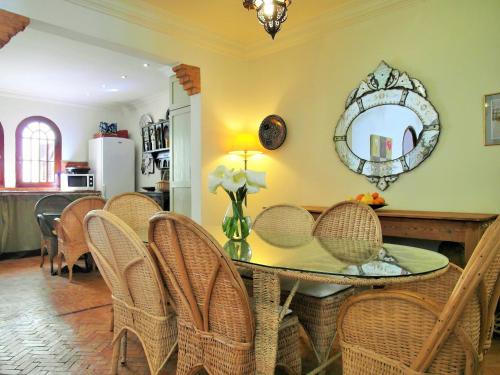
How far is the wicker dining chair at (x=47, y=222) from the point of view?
13.9ft

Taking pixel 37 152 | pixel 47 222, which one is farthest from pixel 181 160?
pixel 37 152

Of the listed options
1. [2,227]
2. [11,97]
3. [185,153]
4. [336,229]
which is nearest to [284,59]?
[185,153]

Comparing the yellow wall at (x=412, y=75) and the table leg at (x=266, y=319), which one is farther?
the yellow wall at (x=412, y=75)

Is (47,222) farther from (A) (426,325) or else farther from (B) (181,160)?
(A) (426,325)

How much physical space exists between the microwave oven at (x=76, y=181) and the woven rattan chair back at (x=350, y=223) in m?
5.72

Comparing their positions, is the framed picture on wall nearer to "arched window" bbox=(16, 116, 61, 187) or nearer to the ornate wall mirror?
the ornate wall mirror

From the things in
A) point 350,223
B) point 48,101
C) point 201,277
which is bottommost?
point 201,277

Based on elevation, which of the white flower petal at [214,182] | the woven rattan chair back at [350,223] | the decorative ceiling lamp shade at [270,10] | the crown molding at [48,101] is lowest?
the woven rattan chair back at [350,223]

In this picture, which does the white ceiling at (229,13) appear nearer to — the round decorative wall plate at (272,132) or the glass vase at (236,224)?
the round decorative wall plate at (272,132)

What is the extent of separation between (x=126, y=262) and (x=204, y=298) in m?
0.45

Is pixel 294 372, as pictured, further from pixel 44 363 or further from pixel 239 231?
pixel 44 363

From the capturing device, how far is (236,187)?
185 centimetres

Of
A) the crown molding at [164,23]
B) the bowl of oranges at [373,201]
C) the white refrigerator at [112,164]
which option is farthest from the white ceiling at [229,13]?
the white refrigerator at [112,164]

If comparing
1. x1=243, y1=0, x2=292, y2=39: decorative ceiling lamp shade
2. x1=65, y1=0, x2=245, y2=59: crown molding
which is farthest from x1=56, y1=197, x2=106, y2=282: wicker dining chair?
x1=243, y1=0, x2=292, y2=39: decorative ceiling lamp shade
